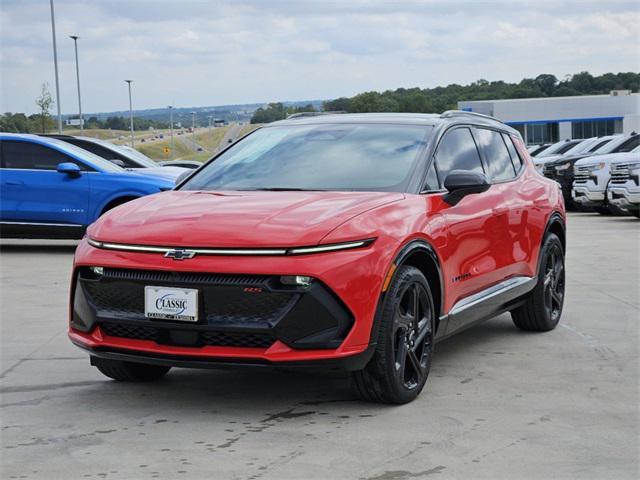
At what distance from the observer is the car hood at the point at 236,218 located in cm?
514

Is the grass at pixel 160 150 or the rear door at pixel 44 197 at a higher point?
the rear door at pixel 44 197

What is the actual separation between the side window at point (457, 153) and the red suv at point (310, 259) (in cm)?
2

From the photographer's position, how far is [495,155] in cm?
760

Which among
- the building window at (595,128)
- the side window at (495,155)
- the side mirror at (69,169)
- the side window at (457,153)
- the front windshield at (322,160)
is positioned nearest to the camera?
the front windshield at (322,160)

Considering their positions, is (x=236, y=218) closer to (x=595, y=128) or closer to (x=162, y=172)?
(x=162, y=172)

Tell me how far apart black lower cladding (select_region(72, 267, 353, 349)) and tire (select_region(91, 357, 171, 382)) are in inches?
34.8

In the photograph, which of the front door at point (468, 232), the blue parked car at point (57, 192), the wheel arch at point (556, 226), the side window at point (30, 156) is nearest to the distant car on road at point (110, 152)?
the side window at point (30, 156)

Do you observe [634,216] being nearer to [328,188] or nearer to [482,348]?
[482,348]

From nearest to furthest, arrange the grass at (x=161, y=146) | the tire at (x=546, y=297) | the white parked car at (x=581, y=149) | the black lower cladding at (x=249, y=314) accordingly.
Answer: the black lower cladding at (x=249, y=314), the tire at (x=546, y=297), the white parked car at (x=581, y=149), the grass at (x=161, y=146)

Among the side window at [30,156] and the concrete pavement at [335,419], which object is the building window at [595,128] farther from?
the concrete pavement at [335,419]

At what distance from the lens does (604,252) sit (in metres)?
14.2

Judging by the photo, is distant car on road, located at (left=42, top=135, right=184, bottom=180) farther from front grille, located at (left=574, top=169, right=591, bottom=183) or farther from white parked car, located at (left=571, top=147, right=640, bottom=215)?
front grille, located at (left=574, top=169, right=591, bottom=183)

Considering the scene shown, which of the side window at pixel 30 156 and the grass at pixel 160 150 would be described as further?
the grass at pixel 160 150

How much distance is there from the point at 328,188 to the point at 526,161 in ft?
8.90
